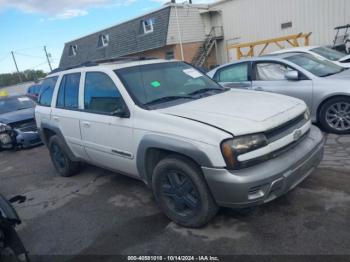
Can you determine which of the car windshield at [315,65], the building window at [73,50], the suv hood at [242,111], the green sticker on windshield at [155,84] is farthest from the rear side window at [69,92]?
the building window at [73,50]

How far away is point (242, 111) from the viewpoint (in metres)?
3.26

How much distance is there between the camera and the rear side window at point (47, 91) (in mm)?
5445

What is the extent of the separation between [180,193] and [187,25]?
21.5 metres

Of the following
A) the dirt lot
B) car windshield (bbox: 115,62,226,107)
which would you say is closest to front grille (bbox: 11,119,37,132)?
the dirt lot

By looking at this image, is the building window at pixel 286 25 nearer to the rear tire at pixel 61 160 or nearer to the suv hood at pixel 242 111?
the suv hood at pixel 242 111

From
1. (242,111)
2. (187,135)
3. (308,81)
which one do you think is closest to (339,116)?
(308,81)

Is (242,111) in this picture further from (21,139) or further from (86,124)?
(21,139)

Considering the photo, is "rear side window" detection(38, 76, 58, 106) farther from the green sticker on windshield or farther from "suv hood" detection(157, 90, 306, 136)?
"suv hood" detection(157, 90, 306, 136)

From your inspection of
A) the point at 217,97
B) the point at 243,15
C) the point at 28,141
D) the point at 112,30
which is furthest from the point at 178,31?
the point at 217,97

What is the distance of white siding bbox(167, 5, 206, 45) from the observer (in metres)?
22.3

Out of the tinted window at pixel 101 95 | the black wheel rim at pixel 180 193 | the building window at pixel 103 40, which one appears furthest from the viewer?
the building window at pixel 103 40

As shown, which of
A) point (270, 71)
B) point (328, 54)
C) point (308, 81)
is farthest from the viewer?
point (328, 54)

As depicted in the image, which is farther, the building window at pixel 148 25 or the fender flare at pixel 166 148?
the building window at pixel 148 25

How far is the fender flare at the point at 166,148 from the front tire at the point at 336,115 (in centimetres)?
371
